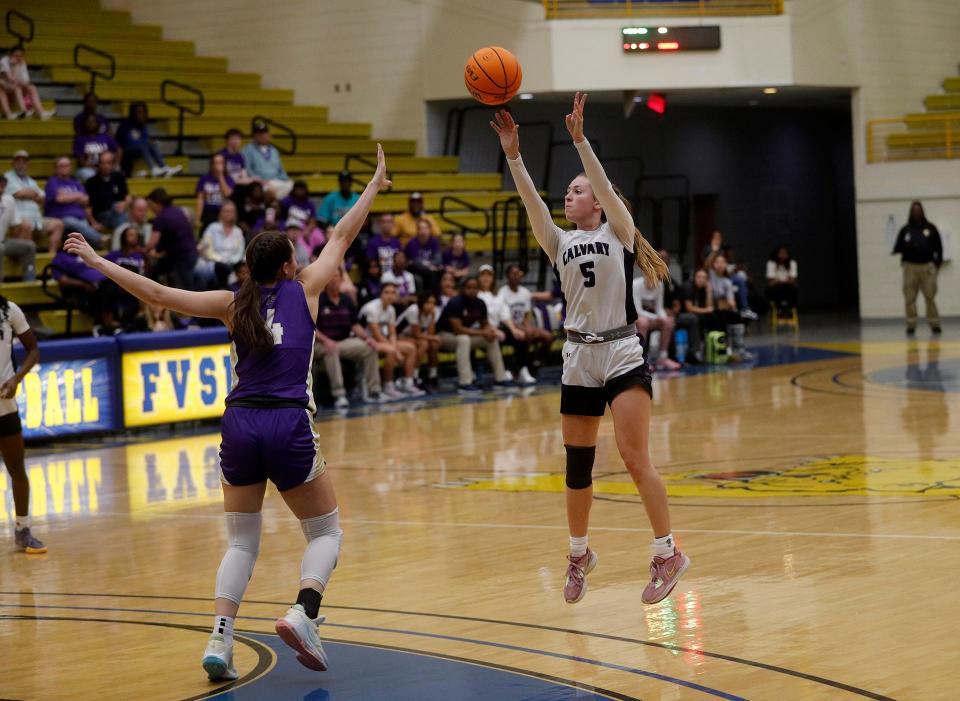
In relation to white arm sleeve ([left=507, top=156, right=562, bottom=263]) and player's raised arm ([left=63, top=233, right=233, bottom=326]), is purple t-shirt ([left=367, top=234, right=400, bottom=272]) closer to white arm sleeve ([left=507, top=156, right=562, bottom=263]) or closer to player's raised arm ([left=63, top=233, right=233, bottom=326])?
white arm sleeve ([left=507, top=156, right=562, bottom=263])

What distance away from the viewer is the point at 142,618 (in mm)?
7371

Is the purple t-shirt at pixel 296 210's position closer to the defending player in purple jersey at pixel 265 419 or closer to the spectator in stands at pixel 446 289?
the spectator in stands at pixel 446 289

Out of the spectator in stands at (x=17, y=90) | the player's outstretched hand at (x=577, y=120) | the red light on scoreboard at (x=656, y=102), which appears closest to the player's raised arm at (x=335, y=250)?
the player's outstretched hand at (x=577, y=120)

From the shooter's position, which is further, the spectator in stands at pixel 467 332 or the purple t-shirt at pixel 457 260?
the purple t-shirt at pixel 457 260

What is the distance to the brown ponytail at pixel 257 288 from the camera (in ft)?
19.8

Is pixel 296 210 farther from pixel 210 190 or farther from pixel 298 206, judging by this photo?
pixel 210 190

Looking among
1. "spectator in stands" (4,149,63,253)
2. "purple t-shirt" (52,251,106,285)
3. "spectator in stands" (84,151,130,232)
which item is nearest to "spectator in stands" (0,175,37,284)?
"spectator in stands" (4,149,63,253)

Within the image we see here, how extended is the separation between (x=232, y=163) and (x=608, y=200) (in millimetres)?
14520

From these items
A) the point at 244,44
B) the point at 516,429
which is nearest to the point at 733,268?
the point at 244,44

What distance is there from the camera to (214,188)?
20.5 meters

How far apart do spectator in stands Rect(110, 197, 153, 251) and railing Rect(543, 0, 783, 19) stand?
9528 millimetres

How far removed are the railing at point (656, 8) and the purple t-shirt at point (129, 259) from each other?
10596 mm

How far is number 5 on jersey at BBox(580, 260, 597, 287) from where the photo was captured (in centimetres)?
714

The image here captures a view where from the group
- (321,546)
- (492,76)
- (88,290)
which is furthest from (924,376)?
(321,546)
